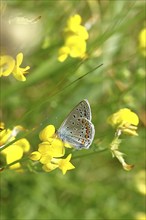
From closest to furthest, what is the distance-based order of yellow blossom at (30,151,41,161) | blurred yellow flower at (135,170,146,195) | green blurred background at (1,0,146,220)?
1. yellow blossom at (30,151,41,161)
2. green blurred background at (1,0,146,220)
3. blurred yellow flower at (135,170,146,195)

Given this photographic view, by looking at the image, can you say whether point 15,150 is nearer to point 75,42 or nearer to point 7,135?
point 7,135

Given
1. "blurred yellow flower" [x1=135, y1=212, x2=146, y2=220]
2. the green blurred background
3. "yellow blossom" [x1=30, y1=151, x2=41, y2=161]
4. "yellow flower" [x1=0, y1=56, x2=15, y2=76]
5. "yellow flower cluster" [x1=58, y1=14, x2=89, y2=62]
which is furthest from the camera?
"blurred yellow flower" [x1=135, y1=212, x2=146, y2=220]

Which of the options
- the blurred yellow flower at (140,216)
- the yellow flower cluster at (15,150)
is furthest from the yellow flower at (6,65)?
the blurred yellow flower at (140,216)

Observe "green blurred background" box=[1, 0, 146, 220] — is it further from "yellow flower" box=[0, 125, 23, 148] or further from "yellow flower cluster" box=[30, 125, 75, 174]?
"yellow flower cluster" box=[30, 125, 75, 174]

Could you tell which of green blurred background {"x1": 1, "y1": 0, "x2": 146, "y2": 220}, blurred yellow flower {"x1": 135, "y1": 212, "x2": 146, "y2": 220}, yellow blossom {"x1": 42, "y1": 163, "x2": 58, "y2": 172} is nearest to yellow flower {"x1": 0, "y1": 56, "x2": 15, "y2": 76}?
yellow blossom {"x1": 42, "y1": 163, "x2": 58, "y2": 172}

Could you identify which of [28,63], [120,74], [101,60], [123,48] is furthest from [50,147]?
[123,48]

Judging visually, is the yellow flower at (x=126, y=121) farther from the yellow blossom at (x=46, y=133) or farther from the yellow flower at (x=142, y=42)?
the yellow flower at (x=142, y=42)

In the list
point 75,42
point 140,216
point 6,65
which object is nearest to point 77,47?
point 75,42
